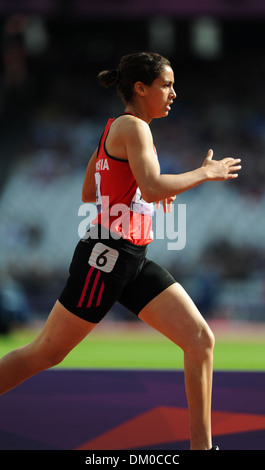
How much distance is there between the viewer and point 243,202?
17.2 metres

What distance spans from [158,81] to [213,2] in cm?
1176

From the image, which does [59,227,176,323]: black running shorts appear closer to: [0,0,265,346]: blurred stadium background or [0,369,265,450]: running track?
[0,369,265,450]: running track

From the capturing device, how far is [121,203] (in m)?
3.49

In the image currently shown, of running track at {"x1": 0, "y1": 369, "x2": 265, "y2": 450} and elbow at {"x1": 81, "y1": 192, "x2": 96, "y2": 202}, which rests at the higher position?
elbow at {"x1": 81, "y1": 192, "x2": 96, "y2": 202}

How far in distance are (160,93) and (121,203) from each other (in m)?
0.62

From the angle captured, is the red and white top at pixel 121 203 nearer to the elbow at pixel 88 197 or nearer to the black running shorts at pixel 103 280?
the black running shorts at pixel 103 280

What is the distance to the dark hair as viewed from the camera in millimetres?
3555

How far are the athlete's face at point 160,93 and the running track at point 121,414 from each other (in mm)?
1691

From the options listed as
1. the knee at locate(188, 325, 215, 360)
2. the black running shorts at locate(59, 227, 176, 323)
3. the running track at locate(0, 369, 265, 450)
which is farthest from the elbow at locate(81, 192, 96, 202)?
the running track at locate(0, 369, 265, 450)

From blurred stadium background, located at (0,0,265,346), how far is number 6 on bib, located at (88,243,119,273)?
11.2 meters

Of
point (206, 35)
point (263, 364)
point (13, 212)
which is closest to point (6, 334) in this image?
point (263, 364)

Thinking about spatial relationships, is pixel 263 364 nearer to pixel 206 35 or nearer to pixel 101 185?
pixel 101 185

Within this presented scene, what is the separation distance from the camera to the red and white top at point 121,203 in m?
3.47

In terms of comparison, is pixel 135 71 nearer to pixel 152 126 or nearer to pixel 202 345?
pixel 202 345
